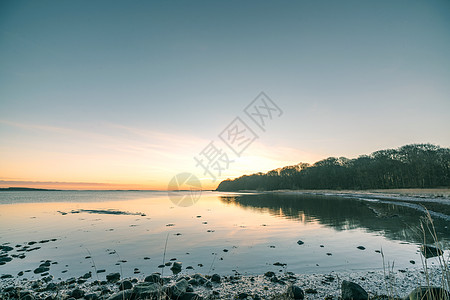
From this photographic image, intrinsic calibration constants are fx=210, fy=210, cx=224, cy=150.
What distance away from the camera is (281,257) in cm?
1381

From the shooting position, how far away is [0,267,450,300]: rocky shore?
28.0 ft

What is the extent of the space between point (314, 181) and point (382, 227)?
12709cm

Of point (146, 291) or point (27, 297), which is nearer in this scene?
point (146, 291)

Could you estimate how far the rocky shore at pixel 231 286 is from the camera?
8.55 metres

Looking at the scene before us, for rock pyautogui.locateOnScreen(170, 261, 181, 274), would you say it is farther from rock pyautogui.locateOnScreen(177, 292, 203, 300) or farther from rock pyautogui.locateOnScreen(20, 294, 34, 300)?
rock pyautogui.locateOnScreen(20, 294, 34, 300)

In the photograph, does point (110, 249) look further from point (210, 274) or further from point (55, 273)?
point (210, 274)

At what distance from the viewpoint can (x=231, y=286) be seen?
9.95 m

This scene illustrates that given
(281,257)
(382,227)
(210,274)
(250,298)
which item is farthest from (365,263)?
(382,227)

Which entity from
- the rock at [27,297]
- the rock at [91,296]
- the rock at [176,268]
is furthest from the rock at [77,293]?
the rock at [176,268]

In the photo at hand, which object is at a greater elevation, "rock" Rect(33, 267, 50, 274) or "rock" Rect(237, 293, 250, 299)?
"rock" Rect(237, 293, 250, 299)

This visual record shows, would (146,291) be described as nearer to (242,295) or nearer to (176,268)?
(242,295)

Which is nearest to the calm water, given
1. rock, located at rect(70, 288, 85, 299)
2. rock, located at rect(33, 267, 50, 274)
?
rock, located at rect(33, 267, 50, 274)

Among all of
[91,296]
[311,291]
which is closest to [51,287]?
[91,296]

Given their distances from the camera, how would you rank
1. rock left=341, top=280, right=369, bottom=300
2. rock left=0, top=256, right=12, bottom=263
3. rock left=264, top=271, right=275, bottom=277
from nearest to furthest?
1. rock left=341, top=280, right=369, bottom=300
2. rock left=264, top=271, right=275, bottom=277
3. rock left=0, top=256, right=12, bottom=263
